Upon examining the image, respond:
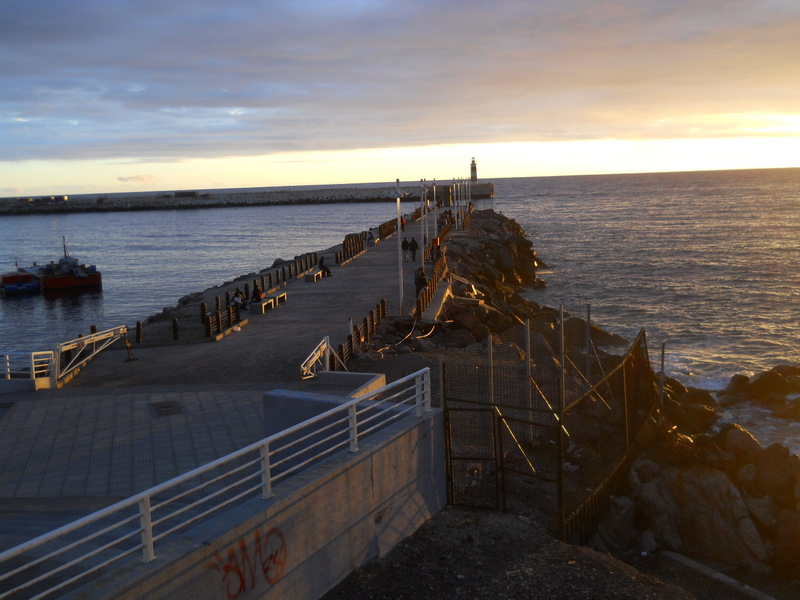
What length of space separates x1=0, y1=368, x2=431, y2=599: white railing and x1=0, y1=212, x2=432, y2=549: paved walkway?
2.69ft

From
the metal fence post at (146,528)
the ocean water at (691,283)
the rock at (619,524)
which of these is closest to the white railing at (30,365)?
the metal fence post at (146,528)

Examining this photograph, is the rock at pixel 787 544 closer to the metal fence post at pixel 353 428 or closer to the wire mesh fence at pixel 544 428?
the wire mesh fence at pixel 544 428

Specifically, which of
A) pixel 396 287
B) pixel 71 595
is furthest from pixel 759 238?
pixel 71 595

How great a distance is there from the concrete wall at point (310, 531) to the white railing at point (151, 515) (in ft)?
0.54

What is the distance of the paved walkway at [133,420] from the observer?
9.34m

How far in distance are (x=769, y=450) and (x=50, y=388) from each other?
13824 mm

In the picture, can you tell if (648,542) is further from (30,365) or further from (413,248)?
(413,248)

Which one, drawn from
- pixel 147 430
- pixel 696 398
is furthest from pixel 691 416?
pixel 147 430

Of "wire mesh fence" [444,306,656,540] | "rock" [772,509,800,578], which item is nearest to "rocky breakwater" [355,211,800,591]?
"rock" [772,509,800,578]

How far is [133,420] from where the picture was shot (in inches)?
484

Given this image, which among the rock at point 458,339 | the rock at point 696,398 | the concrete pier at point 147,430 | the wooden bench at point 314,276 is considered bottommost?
the rock at point 696,398

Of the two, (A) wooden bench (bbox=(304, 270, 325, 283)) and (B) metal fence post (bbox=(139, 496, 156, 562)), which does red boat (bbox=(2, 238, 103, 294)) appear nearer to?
(A) wooden bench (bbox=(304, 270, 325, 283))

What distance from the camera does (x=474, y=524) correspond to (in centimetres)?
948

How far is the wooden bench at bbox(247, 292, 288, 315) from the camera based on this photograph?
2480 centimetres
